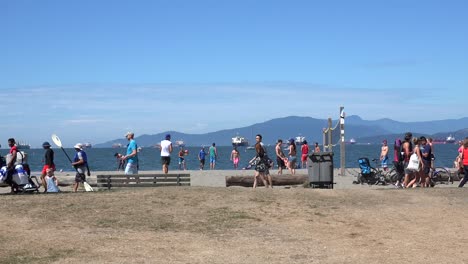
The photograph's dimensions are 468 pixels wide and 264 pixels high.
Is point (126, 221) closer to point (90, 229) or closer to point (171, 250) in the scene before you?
point (90, 229)

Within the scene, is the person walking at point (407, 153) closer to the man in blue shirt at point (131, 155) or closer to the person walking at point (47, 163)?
the man in blue shirt at point (131, 155)

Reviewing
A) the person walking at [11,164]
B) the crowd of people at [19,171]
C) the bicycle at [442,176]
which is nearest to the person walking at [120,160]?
the crowd of people at [19,171]

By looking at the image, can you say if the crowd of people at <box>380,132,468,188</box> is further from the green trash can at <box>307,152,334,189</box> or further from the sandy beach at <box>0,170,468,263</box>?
the green trash can at <box>307,152,334,189</box>

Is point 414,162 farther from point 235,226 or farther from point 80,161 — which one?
point 80,161

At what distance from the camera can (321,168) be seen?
18.1m

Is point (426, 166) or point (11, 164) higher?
point (11, 164)

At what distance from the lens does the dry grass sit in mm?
9938

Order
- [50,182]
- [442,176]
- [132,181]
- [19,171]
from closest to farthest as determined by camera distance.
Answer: [19,171] → [50,182] → [132,181] → [442,176]

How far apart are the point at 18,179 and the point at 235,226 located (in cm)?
615

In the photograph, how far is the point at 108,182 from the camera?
17047 mm

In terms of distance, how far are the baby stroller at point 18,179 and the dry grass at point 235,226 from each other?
2.06 ft

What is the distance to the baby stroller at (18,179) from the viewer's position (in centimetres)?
1520

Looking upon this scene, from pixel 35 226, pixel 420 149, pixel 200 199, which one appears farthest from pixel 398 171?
pixel 35 226

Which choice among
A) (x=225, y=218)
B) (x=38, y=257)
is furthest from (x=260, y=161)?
(x=38, y=257)
